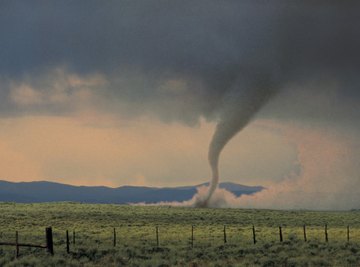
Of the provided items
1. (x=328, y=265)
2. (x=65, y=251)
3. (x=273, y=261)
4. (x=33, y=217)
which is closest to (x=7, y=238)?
(x=65, y=251)

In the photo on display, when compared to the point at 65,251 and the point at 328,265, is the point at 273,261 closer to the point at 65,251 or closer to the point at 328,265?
the point at 328,265

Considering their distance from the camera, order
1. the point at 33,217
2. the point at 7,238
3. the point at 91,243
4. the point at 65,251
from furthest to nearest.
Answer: the point at 33,217
the point at 7,238
the point at 91,243
the point at 65,251

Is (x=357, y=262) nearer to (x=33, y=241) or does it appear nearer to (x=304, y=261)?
(x=304, y=261)

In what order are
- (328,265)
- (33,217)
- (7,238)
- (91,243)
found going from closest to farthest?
(328,265), (91,243), (7,238), (33,217)

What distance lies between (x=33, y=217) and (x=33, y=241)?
46.2 m

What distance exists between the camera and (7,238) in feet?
191

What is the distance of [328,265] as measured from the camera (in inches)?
1495

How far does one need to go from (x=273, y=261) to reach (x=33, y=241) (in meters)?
23.6

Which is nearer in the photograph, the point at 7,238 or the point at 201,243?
the point at 201,243

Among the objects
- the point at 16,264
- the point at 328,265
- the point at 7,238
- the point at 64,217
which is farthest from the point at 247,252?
the point at 64,217

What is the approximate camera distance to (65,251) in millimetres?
43094

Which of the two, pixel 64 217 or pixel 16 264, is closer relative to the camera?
pixel 16 264

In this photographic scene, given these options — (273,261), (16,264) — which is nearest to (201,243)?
(273,261)

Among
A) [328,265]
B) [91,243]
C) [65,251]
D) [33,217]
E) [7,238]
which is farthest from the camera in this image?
[33,217]
